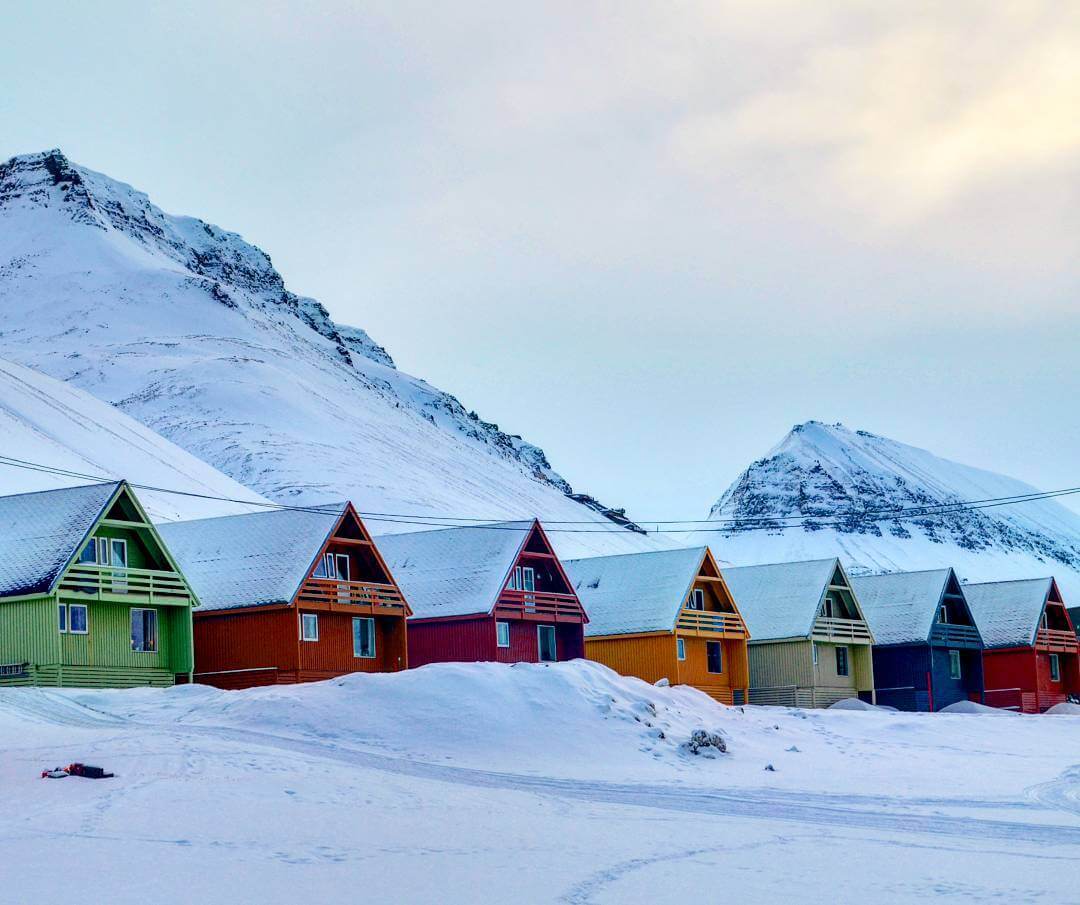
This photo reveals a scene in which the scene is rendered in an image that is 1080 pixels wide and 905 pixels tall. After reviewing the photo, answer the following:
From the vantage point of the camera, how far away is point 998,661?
7606 centimetres

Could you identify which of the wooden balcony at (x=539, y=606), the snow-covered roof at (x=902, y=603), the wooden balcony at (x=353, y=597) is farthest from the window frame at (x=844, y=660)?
the wooden balcony at (x=353, y=597)

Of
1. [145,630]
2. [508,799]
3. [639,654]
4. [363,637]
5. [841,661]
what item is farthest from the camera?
[841,661]

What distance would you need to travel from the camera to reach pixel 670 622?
62.0 m

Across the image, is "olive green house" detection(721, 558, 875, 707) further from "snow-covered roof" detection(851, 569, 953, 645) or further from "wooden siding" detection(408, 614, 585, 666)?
"wooden siding" detection(408, 614, 585, 666)

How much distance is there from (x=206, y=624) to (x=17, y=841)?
31.9m

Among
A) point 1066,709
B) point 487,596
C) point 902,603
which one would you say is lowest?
point 1066,709

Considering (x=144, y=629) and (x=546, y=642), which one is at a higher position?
(x=144, y=629)

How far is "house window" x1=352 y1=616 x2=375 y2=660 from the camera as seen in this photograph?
5487cm

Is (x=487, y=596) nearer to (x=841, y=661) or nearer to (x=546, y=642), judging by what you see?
(x=546, y=642)

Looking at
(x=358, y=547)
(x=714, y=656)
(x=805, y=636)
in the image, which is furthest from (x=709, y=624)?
(x=358, y=547)

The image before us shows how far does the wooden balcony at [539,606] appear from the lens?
5925 centimetres

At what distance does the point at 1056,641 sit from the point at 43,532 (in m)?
49.2

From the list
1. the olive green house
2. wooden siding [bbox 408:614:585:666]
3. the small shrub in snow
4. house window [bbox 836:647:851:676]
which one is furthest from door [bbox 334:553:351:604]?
house window [bbox 836:647:851:676]

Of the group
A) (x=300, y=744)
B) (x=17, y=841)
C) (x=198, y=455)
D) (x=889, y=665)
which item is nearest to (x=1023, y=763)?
(x=300, y=744)
